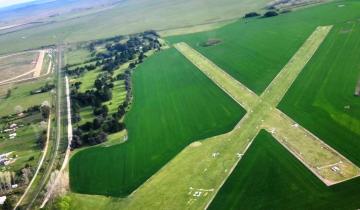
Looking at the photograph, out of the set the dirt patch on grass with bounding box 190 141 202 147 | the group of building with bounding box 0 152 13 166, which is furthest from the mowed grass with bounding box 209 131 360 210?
the group of building with bounding box 0 152 13 166

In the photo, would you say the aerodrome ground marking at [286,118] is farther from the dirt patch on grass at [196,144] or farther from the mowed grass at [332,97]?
the dirt patch on grass at [196,144]

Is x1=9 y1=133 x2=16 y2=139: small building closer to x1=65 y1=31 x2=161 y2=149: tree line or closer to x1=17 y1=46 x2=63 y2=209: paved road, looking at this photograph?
x1=17 y1=46 x2=63 y2=209: paved road

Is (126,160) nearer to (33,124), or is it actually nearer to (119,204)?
(119,204)

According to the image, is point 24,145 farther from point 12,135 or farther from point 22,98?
point 22,98

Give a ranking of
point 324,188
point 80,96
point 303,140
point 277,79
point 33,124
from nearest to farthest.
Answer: point 324,188 < point 303,140 < point 277,79 < point 33,124 < point 80,96

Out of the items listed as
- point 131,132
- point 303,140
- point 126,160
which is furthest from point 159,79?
point 303,140

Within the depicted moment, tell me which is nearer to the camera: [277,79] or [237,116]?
[237,116]
